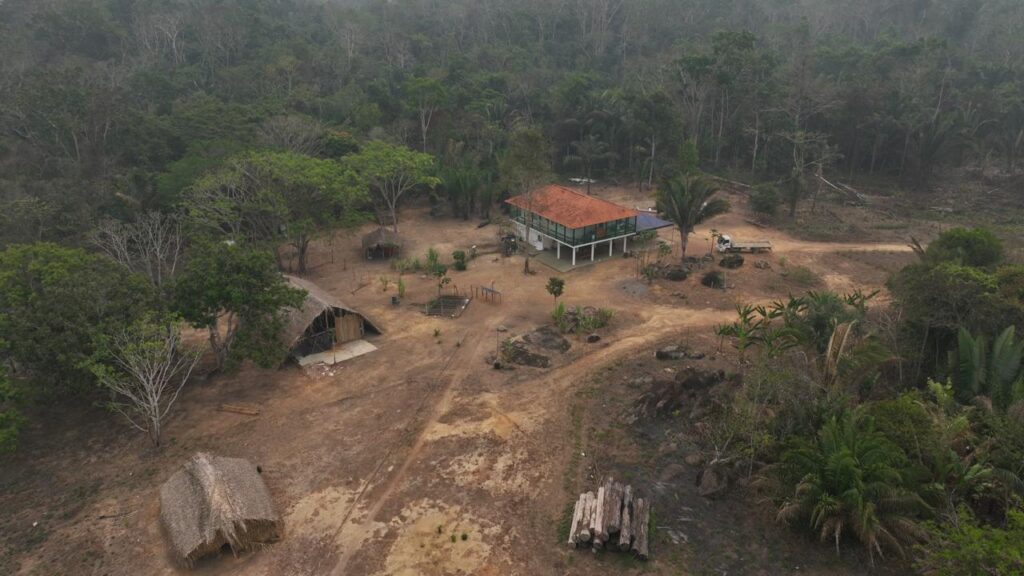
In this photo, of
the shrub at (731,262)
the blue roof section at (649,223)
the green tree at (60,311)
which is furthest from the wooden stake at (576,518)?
the blue roof section at (649,223)

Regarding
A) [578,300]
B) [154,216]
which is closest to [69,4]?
[154,216]

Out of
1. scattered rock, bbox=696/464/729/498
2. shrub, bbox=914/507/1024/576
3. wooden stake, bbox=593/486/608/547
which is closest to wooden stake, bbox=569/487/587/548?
wooden stake, bbox=593/486/608/547

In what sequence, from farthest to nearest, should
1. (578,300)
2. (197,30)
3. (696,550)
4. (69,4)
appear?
(197,30)
(69,4)
(578,300)
(696,550)

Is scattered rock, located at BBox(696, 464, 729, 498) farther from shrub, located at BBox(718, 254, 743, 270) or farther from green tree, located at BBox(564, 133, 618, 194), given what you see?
green tree, located at BBox(564, 133, 618, 194)

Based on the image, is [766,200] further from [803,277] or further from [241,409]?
[241,409]

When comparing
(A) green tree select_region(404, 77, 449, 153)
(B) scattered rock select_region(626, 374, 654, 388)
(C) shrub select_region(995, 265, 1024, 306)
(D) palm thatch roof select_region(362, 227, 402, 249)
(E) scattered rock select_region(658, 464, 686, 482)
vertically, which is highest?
(A) green tree select_region(404, 77, 449, 153)

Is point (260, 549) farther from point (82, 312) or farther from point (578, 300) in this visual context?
point (578, 300)
